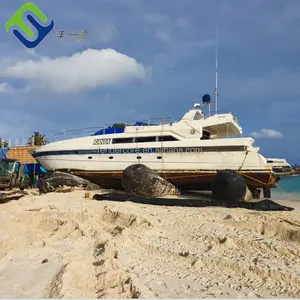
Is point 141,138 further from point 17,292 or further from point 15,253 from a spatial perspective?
point 17,292

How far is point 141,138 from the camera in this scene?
61.3ft

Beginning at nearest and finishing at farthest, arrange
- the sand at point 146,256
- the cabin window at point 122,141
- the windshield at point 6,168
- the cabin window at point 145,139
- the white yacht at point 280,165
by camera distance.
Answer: the sand at point 146,256, the windshield at point 6,168, the white yacht at point 280,165, the cabin window at point 145,139, the cabin window at point 122,141

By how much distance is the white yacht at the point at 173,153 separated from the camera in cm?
1688

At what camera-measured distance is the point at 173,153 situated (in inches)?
705

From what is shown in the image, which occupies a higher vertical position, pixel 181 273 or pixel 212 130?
pixel 212 130

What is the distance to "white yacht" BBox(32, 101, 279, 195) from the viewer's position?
16.9 m

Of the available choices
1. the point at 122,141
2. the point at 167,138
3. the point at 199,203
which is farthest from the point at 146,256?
the point at 122,141

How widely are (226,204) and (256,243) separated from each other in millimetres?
6284

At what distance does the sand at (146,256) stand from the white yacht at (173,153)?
9.07 metres

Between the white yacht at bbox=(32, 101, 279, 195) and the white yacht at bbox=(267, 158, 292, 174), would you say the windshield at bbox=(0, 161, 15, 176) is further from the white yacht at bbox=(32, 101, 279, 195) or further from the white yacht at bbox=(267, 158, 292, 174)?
the white yacht at bbox=(267, 158, 292, 174)

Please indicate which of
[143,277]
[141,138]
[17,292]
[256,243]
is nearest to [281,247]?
[256,243]

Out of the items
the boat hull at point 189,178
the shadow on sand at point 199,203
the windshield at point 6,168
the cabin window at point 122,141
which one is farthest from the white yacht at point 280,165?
the windshield at point 6,168

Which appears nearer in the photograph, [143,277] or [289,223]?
[143,277]

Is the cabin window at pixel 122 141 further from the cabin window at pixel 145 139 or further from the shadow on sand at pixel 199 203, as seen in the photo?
the shadow on sand at pixel 199 203
